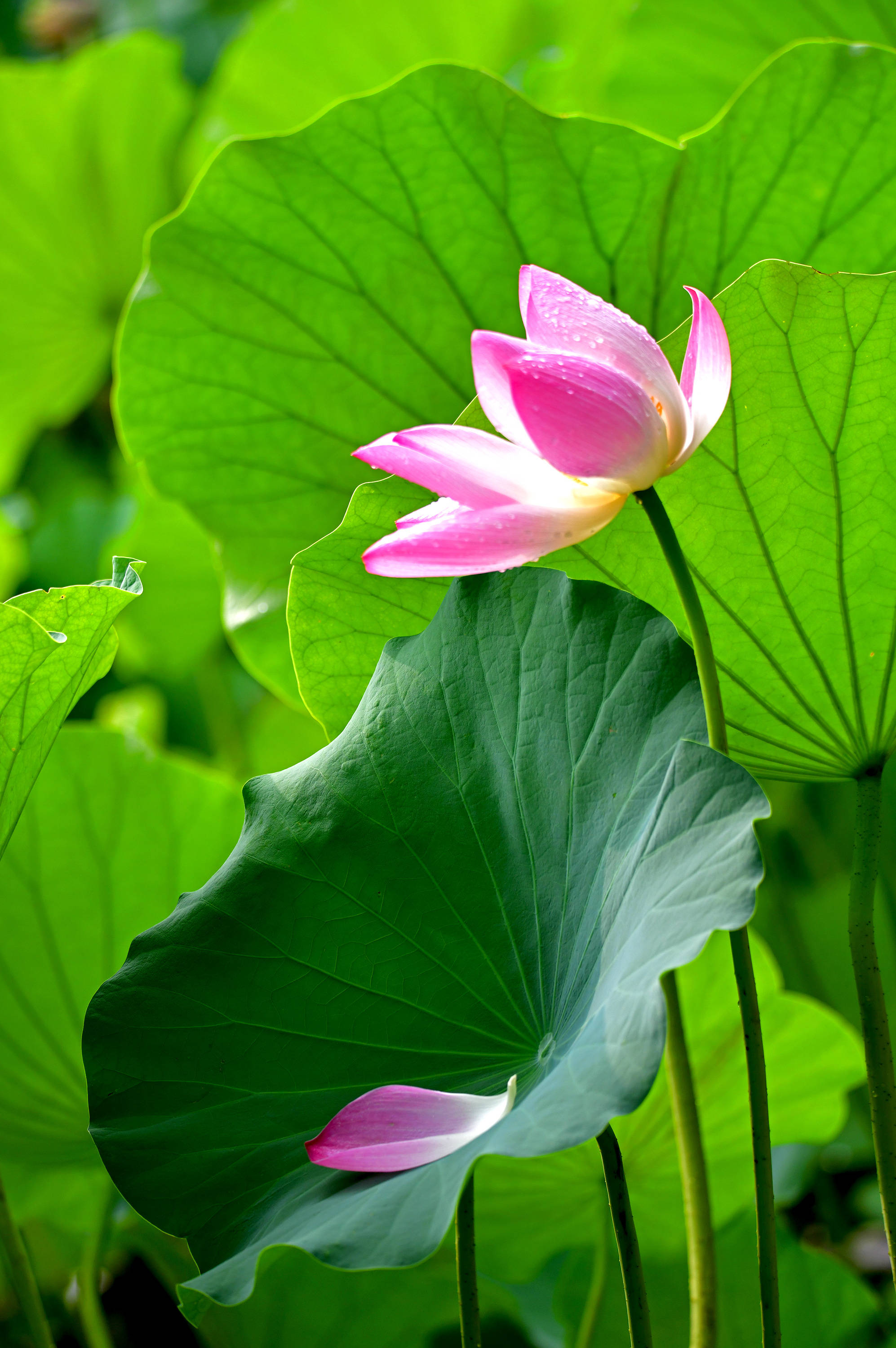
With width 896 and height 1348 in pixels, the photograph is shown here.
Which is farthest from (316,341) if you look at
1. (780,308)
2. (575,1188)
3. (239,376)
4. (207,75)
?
(207,75)

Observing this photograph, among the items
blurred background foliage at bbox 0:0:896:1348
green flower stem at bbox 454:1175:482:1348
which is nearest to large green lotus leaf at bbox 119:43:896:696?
blurred background foliage at bbox 0:0:896:1348

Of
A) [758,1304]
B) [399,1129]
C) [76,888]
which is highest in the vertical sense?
[399,1129]

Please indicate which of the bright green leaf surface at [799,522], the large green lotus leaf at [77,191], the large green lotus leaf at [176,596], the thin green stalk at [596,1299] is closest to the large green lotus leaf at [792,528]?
the bright green leaf surface at [799,522]

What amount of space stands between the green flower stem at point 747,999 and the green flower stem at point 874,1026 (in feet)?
0.15

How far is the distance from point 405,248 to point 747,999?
450 mm

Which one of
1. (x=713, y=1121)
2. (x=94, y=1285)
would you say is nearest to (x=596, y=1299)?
(x=713, y=1121)

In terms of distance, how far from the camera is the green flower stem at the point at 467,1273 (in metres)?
0.37

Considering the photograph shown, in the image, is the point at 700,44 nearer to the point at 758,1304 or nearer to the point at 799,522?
the point at 799,522

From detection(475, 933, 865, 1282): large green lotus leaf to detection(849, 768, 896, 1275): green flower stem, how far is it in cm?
26

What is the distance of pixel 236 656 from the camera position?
1268 mm

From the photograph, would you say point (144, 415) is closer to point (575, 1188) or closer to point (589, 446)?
point (589, 446)

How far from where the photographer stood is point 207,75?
2426mm

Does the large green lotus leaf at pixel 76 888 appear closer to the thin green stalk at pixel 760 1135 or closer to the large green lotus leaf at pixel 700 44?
the thin green stalk at pixel 760 1135

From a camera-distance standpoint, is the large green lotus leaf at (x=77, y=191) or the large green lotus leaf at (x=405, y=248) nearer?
the large green lotus leaf at (x=405, y=248)
